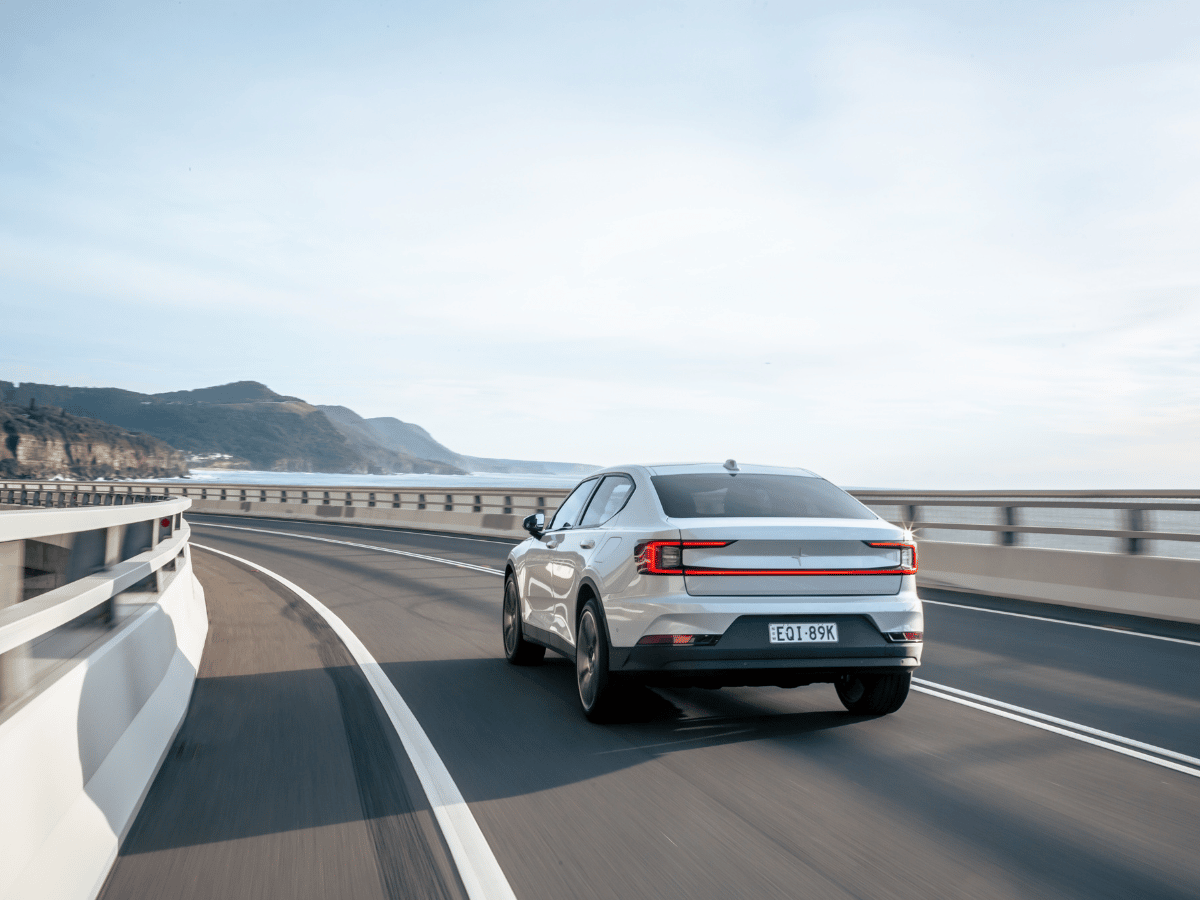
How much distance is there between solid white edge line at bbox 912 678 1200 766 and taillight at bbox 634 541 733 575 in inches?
97.7

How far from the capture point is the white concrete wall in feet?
10.3

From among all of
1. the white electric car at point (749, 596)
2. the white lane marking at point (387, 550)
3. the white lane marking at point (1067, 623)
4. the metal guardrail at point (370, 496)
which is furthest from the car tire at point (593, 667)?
the metal guardrail at point (370, 496)

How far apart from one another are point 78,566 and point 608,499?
3.93 meters

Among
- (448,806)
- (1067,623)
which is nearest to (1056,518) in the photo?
(1067,623)

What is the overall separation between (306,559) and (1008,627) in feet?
47.8

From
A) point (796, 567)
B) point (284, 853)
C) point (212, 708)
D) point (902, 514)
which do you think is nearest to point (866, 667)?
point (796, 567)

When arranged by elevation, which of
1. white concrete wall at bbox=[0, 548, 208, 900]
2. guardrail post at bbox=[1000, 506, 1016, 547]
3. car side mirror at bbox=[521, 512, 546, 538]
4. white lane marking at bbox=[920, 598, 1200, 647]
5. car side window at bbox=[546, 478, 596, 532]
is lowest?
white lane marking at bbox=[920, 598, 1200, 647]

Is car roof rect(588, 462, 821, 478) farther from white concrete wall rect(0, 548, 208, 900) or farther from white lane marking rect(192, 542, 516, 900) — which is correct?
white concrete wall rect(0, 548, 208, 900)

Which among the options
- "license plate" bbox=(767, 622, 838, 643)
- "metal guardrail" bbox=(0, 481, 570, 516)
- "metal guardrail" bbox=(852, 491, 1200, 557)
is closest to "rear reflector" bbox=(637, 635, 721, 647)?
"license plate" bbox=(767, 622, 838, 643)

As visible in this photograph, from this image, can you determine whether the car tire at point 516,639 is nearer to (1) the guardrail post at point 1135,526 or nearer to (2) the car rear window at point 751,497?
(2) the car rear window at point 751,497

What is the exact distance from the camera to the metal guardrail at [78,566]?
3.64m

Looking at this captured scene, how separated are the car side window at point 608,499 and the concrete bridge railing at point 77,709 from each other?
2.99 metres

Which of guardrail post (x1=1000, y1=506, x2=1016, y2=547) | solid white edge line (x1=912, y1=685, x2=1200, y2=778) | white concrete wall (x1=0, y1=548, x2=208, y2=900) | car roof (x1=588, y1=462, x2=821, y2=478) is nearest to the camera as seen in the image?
white concrete wall (x1=0, y1=548, x2=208, y2=900)

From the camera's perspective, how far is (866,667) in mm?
6070
